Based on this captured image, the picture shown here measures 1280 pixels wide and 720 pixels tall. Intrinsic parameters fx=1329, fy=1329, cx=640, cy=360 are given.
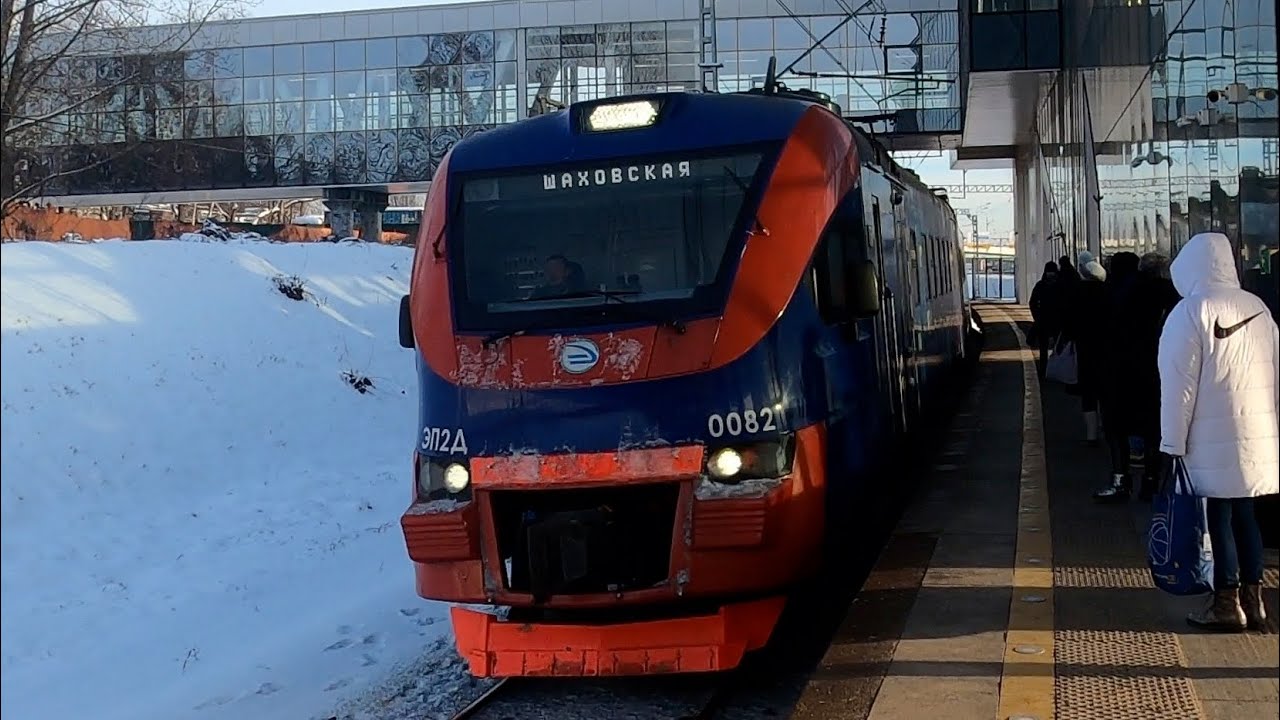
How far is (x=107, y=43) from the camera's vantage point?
682 cm

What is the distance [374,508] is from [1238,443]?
23.9 ft

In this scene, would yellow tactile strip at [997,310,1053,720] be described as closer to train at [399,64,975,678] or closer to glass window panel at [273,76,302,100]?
train at [399,64,975,678]

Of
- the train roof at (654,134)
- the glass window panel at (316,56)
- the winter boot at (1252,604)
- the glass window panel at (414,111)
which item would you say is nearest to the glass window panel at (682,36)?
the glass window panel at (414,111)

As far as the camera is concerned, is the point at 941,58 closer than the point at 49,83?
No

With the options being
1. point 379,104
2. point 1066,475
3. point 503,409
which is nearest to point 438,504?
point 503,409

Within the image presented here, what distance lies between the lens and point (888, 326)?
7.83 m

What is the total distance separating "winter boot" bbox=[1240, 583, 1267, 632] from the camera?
17.3ft

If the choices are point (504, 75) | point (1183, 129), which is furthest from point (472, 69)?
point (1183, 129)

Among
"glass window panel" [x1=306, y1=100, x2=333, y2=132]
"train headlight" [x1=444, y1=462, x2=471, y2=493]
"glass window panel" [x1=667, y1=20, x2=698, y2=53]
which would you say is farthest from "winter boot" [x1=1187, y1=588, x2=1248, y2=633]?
"glass window panel" [x1=306, y1=100, x2=333, y2=132]

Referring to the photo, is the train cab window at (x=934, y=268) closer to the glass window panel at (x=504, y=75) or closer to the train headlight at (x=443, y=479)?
the train headlight at (x=443, y=479)

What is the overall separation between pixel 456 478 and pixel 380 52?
102 feet

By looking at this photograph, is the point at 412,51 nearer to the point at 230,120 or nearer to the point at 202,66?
the point at 230,120

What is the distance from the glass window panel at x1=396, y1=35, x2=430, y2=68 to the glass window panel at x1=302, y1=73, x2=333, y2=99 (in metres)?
2.09

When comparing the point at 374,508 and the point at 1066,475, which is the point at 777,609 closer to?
the point at 1066,475
